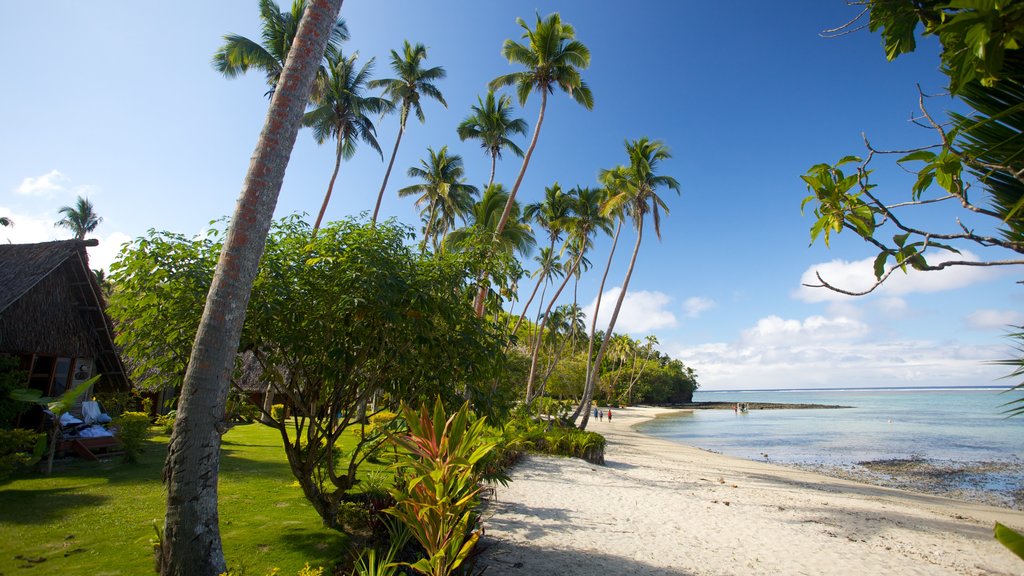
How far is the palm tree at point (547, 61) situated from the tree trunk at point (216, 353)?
42.2 feet

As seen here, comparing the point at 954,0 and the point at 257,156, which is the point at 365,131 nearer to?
the point at 257,156

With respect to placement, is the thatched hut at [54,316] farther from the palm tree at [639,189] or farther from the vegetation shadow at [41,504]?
the palm tree at [639,189]

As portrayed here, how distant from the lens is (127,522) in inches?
216

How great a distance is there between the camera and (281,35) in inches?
674

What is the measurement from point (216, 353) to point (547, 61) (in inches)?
647

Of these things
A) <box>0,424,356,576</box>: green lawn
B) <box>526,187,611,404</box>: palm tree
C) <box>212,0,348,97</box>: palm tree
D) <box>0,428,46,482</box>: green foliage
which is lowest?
<box>0,424,356,576</box>: green lawn

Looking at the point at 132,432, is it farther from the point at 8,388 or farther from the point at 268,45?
Result: the point at 268,45

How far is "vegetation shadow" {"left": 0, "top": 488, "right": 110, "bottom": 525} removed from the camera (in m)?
5.50

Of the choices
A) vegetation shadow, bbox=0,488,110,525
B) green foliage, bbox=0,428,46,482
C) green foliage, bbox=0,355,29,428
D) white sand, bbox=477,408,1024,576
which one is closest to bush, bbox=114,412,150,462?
green foliage, bbox=0,428,46,482

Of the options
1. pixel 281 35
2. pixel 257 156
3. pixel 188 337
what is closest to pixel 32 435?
pixel 188 337

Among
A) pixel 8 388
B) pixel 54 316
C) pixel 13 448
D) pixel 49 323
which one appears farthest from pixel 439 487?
pixel 54 316

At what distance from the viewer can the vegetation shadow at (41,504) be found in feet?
18.0

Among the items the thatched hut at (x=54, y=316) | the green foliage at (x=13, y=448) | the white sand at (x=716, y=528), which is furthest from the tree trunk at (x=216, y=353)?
the thatched hut at (x=54, y=316)

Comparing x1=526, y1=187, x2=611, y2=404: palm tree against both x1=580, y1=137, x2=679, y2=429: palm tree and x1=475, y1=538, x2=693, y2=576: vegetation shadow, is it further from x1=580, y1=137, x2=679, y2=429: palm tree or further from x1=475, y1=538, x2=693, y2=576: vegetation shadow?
x1=475, y1=538, x2=693, y2=576: vegetation shadow
